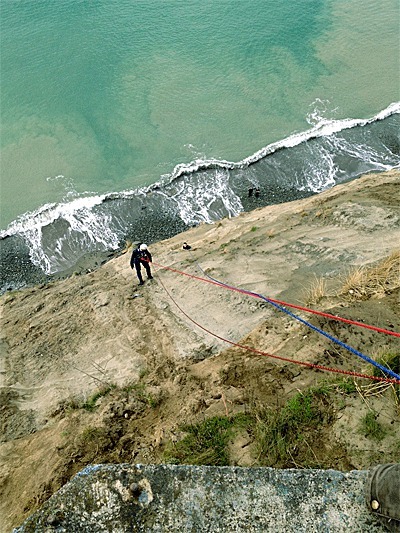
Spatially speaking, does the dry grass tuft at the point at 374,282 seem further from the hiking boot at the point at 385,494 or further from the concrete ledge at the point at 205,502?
the hiking boot at the point at 385,494

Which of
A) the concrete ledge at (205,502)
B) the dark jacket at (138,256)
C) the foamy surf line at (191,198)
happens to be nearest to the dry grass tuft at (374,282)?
the concrete ledge at (205,502)

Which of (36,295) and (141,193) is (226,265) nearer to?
(36,295)

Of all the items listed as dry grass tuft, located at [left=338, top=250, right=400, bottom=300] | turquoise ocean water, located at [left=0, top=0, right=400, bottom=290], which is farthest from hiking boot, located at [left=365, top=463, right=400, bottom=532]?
turquoise ocean water, located at [left=0, top=0, right=400, bottom=290]

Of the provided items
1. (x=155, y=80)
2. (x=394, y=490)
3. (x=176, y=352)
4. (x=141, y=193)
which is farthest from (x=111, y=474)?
(x=155, y=80)

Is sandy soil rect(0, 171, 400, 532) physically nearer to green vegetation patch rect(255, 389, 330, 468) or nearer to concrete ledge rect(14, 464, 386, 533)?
green vegetation patch rect(255, 389, 330, 468)

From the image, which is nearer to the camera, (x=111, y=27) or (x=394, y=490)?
(x=394, y=490)

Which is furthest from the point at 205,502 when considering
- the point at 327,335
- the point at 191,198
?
the point at 191,198

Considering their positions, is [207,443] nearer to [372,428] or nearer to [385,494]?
[372,428]

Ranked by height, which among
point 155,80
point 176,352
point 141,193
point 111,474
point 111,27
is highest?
point 111,27
